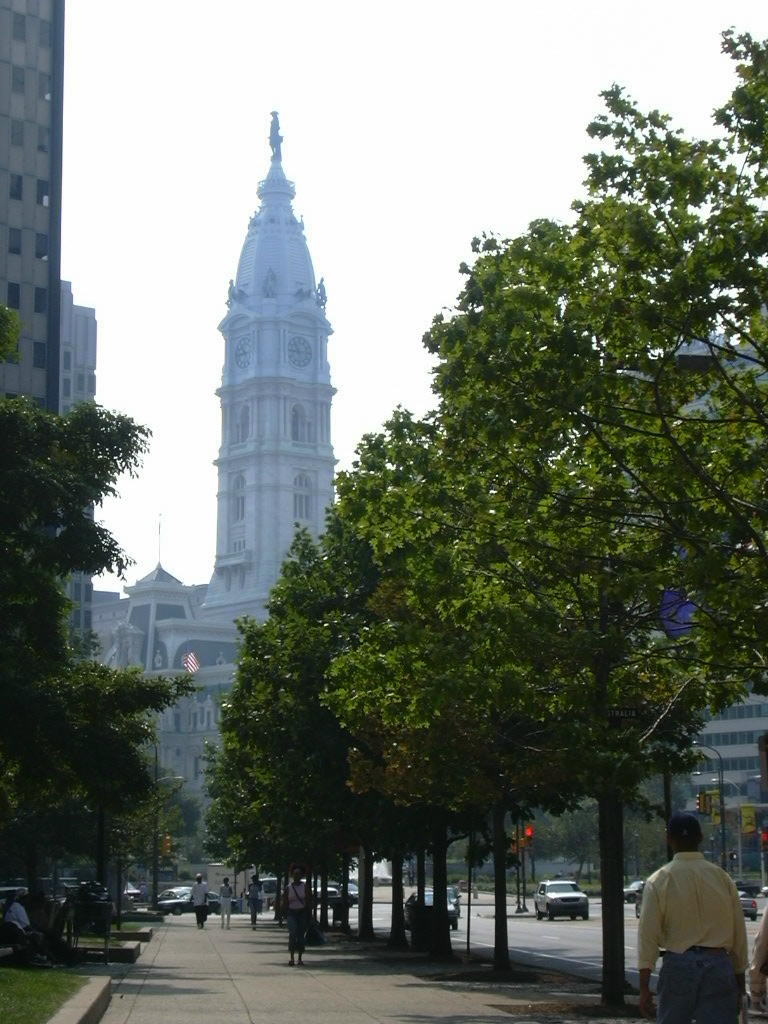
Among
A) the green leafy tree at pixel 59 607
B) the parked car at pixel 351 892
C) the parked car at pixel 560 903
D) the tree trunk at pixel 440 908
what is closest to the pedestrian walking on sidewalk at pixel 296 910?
the tree trunk at pixel 440 908

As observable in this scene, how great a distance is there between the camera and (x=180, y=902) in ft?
310

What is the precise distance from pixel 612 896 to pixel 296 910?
1112 cm

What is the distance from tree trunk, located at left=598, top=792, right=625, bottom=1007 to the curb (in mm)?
6321

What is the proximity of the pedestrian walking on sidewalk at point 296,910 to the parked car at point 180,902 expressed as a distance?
196 ft

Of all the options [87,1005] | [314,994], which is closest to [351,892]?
[314,994]

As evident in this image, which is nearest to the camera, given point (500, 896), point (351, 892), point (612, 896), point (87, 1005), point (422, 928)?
point (87, 1005)

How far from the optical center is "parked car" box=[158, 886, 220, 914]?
93062mm

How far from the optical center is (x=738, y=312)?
15.8 metres

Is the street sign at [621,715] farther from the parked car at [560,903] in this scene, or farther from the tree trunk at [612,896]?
the parked car at [560,903]

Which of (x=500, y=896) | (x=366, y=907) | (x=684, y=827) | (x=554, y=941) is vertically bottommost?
(x=554, y=941)

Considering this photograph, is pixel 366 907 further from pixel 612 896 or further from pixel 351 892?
pixel 351 892

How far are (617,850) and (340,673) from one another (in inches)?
169

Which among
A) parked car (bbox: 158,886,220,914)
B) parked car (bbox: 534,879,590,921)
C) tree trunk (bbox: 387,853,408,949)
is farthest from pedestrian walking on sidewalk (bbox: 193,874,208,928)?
parked car (bbox: 158,886,220,914)

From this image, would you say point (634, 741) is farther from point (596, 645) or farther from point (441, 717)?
point (441, 717)
